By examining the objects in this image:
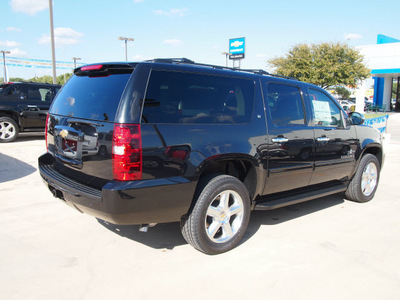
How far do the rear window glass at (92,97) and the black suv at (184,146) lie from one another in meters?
0.01

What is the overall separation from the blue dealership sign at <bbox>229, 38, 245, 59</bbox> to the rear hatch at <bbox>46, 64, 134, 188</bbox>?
23.2 meters

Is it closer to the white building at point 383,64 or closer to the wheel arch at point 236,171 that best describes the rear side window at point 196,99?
the wheel arch at point 236,171

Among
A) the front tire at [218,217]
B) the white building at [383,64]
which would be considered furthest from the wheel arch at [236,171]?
the white building at [383,64]

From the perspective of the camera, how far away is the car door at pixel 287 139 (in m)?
3.81

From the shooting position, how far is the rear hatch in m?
2.91

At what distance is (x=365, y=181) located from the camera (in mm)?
5348

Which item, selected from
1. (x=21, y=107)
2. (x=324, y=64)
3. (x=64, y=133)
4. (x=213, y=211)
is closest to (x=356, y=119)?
(x=213, y=211)

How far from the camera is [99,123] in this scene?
2949 mm

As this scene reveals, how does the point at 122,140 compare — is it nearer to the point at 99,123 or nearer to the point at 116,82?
the point at 99,123

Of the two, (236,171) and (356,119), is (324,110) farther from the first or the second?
(236,171)

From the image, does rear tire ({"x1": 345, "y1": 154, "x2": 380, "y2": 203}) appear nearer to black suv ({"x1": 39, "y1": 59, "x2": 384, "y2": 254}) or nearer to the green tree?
black suv ({"x1": 39, "y1": 59, "x2": 384, "y2": 254})

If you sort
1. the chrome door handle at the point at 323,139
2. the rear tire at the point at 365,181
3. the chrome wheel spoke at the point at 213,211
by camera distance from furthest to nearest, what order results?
the rear tire at the point at 365,181, the chrome door handle at the point at 323,139, the chrome wheel spoke at the point at 213,211

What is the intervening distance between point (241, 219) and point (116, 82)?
185cm

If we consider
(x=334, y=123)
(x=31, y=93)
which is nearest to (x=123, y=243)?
(x=334, y=123)
